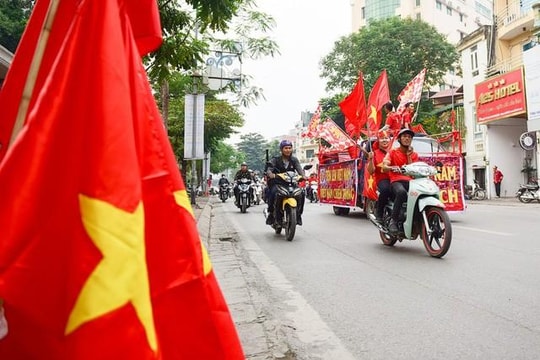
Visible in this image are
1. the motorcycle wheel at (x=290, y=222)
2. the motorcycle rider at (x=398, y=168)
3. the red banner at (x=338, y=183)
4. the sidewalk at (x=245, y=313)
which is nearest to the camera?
the sidewalk at (x=245, y=313)

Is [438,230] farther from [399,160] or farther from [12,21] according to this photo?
[12,21]

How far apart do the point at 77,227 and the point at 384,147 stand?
22.6 feet

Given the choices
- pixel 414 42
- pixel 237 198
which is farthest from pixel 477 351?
pixel 414 42

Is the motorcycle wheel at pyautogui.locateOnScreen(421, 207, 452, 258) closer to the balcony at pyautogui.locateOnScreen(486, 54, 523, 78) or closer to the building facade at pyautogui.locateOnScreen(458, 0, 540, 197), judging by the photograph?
the building facade at pyautogui.locateOnScreen(458, 0, 540, 197)

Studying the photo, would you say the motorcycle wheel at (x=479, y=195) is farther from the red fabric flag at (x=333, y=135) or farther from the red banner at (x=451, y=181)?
the red banner at (x=451, y=181)

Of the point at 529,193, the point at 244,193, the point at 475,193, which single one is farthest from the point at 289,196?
the point at 475,193

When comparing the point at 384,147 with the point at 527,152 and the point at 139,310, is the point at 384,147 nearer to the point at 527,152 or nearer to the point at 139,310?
the point at 139,310

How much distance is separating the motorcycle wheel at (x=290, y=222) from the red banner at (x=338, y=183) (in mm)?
3810

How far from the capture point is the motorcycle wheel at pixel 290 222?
25.5 feet

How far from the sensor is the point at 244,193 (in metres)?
15.2

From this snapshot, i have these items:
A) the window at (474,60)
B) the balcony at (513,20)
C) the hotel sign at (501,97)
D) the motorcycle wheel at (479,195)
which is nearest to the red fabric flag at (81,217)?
the hotel sign at (501,97)

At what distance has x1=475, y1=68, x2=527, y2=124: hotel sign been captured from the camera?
73.6 feet

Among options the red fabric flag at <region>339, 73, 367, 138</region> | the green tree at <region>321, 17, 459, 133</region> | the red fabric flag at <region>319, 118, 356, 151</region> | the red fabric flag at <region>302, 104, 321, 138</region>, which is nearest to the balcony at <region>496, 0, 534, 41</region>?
the green tree at <region>321, 17, 459, 133</region>

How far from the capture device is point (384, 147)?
7668mm
